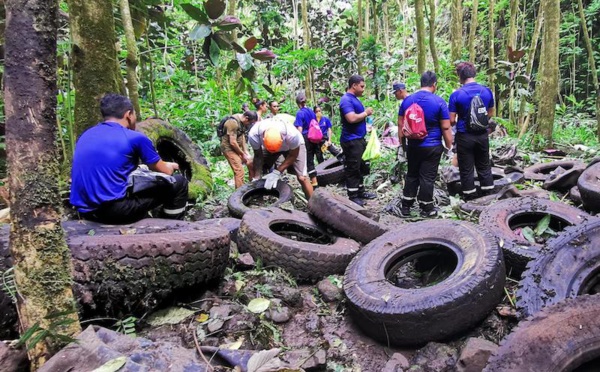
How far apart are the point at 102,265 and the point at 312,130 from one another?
5.91 meters

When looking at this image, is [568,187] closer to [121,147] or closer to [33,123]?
[121,147]

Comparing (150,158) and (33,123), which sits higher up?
(33,123)

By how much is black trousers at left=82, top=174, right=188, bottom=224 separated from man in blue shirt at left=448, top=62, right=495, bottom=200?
12.7ft

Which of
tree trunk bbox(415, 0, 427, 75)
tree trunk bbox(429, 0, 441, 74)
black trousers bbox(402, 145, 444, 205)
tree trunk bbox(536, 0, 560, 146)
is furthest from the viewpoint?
tree trunk bbox(429, 0, 441, 74)

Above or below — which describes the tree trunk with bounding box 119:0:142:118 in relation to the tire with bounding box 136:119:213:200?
above

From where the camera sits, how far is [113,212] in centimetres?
339

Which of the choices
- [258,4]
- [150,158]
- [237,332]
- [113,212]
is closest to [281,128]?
[150,158]

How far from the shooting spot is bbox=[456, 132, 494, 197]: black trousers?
222 inches

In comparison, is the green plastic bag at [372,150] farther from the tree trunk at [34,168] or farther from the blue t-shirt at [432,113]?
the tree trunk at [34,168]

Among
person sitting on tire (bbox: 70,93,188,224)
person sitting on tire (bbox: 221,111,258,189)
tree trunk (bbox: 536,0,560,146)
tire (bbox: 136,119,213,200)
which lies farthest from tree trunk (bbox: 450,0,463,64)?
person sitting on tire (bbox: 70,93,188,224)

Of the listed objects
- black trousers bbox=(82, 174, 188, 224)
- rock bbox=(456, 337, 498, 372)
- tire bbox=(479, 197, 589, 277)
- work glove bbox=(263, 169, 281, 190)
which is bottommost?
rock bbox=(456, 337, 498, 372)

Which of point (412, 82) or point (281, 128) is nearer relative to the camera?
point (281, 128)

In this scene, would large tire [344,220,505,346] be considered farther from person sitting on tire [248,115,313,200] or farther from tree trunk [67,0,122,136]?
tree trunk [67,0,122,136]

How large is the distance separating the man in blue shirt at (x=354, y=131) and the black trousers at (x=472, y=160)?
1.43m
